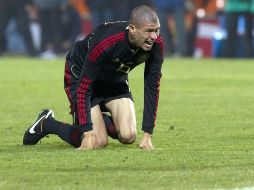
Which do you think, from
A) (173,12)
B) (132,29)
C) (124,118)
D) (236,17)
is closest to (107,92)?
(124,118)

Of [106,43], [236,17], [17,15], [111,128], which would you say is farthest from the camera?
[17,15]

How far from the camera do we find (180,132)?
→ 12.9m

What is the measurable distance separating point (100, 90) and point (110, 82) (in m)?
0.18

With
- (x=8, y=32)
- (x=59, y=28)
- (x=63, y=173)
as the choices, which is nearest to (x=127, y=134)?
(x=63, y=173)

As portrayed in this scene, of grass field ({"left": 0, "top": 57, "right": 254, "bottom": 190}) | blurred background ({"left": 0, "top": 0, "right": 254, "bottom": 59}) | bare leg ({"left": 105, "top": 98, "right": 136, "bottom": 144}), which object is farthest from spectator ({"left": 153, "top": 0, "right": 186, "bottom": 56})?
bare leg ({"left": 105, "top": 98, "right": 136, "bottom": 144})

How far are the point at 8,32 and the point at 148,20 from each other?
88.6 feet

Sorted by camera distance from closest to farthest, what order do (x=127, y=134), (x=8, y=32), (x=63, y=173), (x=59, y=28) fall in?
1. (x=63, y=173)
2. (x=127, y=134)
3. (x=59, y=28)
4. (x=8, y=32)

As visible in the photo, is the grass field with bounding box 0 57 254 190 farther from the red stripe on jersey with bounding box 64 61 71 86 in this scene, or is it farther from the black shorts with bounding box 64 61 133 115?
the red stripe on jersey with bounding box 64 61 71 86

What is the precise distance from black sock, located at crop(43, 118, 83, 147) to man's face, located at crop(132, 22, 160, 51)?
1138 millimetres

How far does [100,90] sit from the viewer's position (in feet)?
37.2

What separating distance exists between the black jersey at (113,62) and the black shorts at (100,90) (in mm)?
416

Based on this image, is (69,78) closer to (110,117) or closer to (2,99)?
(110,117)

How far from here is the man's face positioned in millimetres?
10250

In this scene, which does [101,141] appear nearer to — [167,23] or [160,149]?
[160,149]
